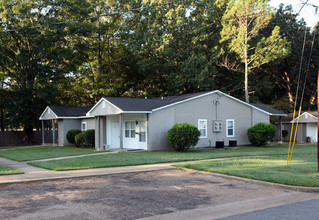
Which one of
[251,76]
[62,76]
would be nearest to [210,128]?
[251,76]

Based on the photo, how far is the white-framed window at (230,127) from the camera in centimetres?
2694

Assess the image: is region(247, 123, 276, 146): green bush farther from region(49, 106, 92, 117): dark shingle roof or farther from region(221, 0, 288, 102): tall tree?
region(49, 106, 92, 117): dark shingle roof

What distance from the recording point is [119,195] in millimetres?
9148

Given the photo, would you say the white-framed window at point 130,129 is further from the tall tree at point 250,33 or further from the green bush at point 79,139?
the tall tree at point 250,33

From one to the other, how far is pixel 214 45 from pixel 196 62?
4.82 m

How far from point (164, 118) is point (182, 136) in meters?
2.29

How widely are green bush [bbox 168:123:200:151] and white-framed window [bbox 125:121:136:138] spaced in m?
3.46

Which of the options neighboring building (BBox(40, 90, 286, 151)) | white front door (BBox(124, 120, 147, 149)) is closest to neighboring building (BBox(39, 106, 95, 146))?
neighboring building (BBox(40, 90, 286, 151))

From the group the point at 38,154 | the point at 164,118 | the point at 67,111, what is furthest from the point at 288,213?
the point at 67,111

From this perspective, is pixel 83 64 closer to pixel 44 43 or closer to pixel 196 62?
pixel 44 43

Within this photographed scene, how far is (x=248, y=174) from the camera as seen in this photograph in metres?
11.8

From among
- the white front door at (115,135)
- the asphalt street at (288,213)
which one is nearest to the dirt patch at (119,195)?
the asphalt street at (288,213)

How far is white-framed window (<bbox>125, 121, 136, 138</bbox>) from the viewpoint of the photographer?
24.6 meters

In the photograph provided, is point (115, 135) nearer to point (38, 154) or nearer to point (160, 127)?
point (160, 127)
